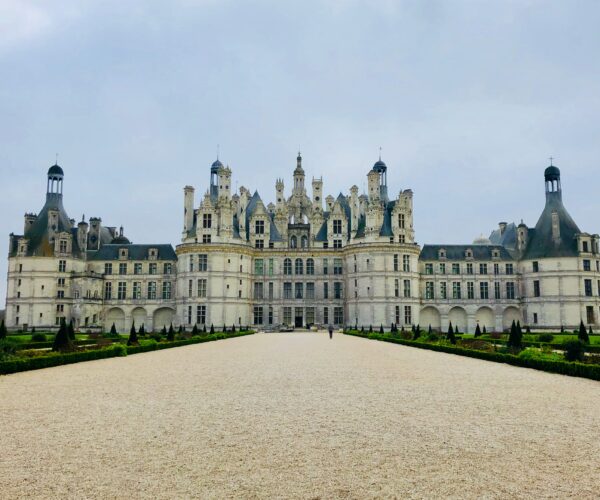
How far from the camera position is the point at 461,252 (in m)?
65.6

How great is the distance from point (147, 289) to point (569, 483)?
63.1 metres

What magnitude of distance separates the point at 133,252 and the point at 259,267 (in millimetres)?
16032

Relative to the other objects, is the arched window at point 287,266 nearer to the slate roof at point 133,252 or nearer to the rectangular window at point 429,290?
the slate roof at point 133,252

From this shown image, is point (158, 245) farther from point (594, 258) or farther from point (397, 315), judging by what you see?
point (594, 258)

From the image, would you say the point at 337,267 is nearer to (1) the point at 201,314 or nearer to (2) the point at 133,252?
(1) the point at 201,314

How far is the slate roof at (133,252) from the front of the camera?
218ft

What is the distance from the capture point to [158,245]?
68062 millimetres

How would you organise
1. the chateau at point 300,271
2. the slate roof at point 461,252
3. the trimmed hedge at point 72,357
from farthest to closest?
the slate roof at point 461,252 < the chateau at point 300,271 < the trimmed hedge at point 72,357

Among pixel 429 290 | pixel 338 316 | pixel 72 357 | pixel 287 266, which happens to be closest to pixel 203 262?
pixel 287 266

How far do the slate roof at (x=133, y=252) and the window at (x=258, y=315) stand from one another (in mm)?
12063

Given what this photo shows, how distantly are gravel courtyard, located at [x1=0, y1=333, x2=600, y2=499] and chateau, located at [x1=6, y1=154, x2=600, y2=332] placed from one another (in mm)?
44454

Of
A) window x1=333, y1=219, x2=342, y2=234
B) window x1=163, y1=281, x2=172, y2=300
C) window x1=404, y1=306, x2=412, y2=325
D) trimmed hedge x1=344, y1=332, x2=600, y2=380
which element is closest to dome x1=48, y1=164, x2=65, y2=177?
window x1=163, y1=281, x2=172, y2=300

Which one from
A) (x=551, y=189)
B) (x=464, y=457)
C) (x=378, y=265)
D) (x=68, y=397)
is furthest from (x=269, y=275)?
(x=464, y=457)

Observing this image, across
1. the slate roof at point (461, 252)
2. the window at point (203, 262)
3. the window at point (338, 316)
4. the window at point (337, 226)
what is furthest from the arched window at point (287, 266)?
the slate roof at point (461, 252)
